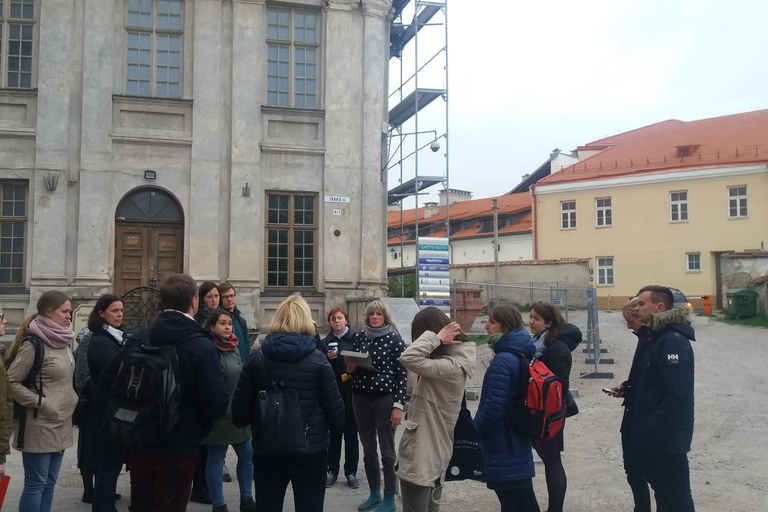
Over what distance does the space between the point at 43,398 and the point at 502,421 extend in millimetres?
3327

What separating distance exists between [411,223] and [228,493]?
4404 centimetres

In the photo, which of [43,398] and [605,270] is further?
[605,270]

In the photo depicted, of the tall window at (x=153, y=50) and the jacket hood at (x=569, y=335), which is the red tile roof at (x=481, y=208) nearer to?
the tall window at (x=153, y=50)

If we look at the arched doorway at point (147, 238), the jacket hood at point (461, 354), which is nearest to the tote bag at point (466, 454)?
the jacket hood at point (461, 354)

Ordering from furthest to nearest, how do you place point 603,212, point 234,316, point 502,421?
1. point 603,212
2. point 234,316
3. point 502,421

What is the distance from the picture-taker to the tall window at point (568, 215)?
132 feet

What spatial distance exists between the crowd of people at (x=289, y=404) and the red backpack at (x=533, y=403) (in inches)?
2.0

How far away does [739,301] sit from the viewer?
84.2ft

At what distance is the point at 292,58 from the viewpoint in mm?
15664

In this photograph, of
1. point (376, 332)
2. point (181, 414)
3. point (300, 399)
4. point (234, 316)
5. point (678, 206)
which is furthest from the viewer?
point (678, 206)

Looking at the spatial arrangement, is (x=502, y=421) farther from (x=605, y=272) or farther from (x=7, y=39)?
(x=605, y=272)

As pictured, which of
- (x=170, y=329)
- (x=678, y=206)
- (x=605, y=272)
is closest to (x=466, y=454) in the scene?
(x=170, y=329)

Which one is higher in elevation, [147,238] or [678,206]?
[678,206]

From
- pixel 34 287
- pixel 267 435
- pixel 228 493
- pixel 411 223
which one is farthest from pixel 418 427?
pixel 411 223
